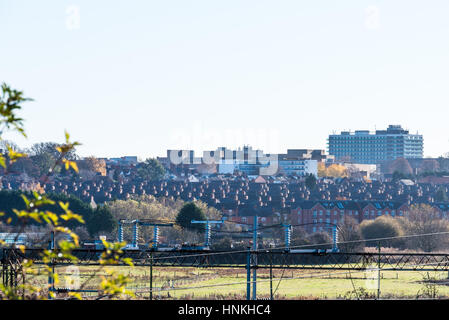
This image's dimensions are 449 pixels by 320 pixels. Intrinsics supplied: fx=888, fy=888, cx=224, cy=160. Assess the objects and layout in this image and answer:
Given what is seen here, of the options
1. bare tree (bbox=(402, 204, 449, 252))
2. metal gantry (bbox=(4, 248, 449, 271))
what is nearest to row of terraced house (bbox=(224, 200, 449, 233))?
bare tree (bbox=(402, 204, 449, 252))

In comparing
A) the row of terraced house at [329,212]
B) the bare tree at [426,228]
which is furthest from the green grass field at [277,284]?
the row of terraced house at [329,212]

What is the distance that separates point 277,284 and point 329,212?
48237mm

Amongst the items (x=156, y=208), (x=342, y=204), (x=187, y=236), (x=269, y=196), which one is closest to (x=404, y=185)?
(x=269, y=196)

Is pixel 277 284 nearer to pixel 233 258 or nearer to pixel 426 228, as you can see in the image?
pixel 233 258

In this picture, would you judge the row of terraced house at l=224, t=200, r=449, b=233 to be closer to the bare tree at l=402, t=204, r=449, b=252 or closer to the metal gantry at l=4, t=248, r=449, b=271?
the bare tree at l=402, t=204, r=449, b=252

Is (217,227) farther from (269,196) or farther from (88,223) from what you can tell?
(269,196)

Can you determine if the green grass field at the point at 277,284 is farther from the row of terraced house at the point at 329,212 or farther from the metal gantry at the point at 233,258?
the row of terraced house at the point at 329,212

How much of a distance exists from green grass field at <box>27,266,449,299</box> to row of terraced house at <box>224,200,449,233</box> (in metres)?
34.3

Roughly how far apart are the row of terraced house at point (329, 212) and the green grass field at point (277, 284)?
34.3 metres

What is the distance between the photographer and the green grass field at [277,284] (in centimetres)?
5562

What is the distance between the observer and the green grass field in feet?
182
